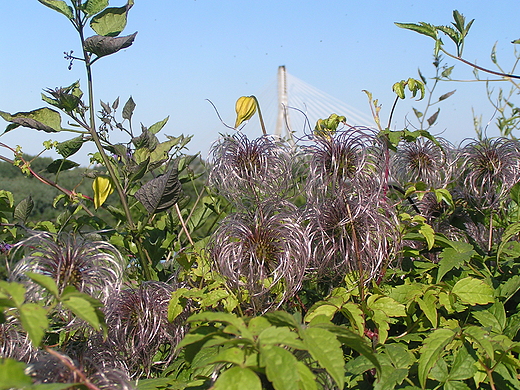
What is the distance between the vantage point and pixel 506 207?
1.79m

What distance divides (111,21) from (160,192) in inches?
17.9

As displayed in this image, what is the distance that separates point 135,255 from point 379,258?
0.83m

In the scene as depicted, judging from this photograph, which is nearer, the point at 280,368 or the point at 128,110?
the point at 280,368

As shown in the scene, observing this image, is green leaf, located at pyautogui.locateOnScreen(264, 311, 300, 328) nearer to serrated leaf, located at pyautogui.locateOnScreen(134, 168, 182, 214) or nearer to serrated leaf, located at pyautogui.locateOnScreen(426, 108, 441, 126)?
serrated leaf, located at pyautogui.locateOnScreen(134, 168, 182, 214)

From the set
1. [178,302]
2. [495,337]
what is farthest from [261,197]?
[495,337]

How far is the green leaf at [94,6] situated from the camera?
1.32 metres

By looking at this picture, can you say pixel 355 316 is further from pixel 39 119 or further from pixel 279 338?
pixel 39 119

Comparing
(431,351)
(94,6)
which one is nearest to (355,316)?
(431,351)

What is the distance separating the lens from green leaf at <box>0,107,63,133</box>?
133 centimetres

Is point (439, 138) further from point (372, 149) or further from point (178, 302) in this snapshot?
point (178, 302)

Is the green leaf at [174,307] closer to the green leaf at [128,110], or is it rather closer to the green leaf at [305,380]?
the green leaf at [305,380]

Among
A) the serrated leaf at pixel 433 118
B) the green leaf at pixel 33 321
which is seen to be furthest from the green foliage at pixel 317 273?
the serrated leaf at pixel 433 118

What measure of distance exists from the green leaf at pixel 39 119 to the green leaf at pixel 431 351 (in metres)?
1.02

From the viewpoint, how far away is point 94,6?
4.35ft
